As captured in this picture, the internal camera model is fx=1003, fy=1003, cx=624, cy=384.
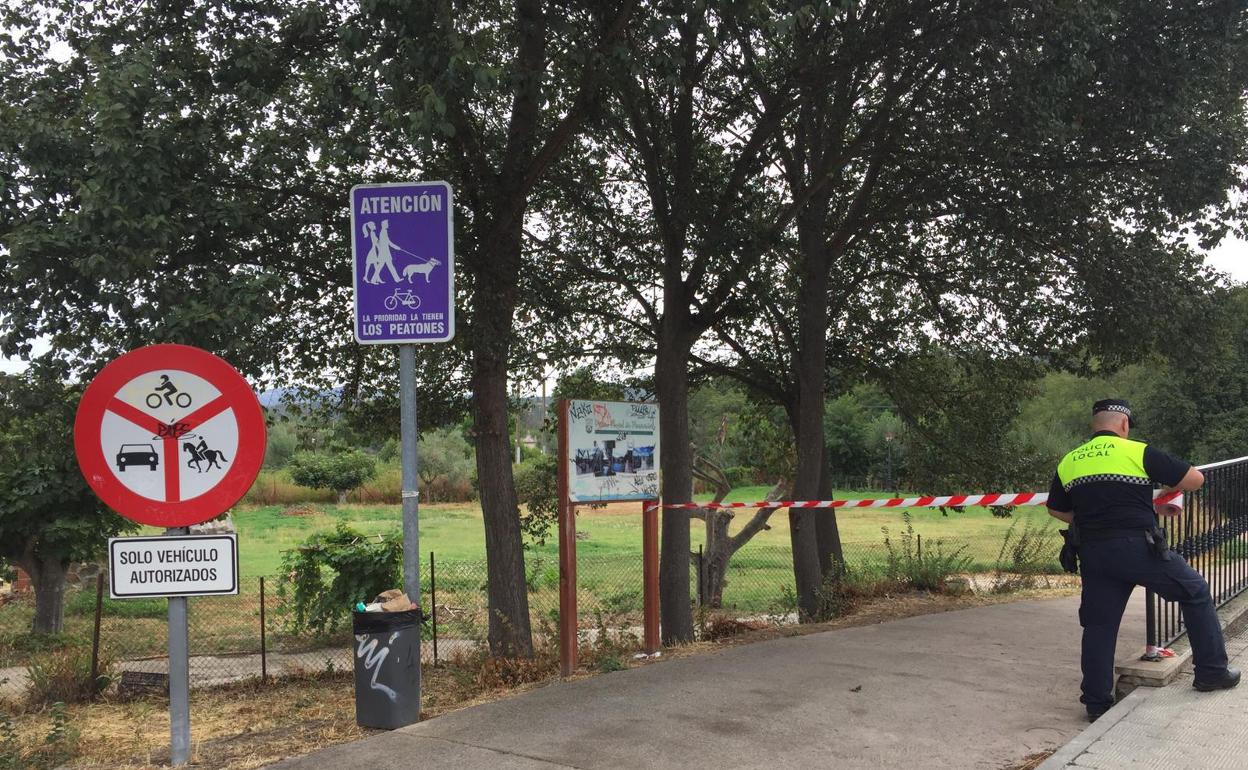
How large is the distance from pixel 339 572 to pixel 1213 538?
9.20 m

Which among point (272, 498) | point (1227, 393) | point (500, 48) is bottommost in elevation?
point (272, 498)

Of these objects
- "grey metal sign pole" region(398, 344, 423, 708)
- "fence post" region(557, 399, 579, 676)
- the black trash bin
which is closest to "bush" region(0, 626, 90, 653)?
"fence post" region(557, 399, 579, 676)

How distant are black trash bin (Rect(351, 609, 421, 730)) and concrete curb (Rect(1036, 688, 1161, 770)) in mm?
3316

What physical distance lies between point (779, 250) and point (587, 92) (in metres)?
3.84

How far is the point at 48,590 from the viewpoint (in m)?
14.2

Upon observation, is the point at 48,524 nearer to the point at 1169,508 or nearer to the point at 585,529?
the point at 1169,508

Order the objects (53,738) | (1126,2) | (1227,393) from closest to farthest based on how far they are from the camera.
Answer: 1. (53,738)
2. (1126,2)
3. (1227,393)

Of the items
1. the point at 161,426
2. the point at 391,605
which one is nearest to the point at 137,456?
the point at 161,426

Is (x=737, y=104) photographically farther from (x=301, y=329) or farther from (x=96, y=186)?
(x=96, y=186)

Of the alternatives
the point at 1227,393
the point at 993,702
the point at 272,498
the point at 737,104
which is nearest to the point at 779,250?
the point at 737,104

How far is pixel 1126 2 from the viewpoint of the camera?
377 inches

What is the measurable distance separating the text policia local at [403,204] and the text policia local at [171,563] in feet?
→ 6.78

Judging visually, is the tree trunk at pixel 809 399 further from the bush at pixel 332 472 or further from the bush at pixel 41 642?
the bush at pixel 332 472

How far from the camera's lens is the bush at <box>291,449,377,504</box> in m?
63.3
